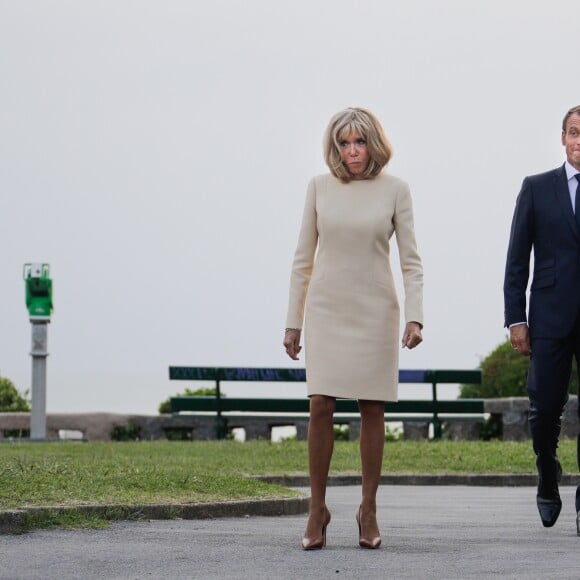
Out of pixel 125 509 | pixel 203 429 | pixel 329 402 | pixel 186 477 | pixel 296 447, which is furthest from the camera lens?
pixel 203 429

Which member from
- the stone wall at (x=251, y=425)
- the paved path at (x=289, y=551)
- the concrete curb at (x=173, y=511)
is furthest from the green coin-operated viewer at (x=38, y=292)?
the paved path at (x=289, y=551)

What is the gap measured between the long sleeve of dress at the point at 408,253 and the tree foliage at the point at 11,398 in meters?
23.1

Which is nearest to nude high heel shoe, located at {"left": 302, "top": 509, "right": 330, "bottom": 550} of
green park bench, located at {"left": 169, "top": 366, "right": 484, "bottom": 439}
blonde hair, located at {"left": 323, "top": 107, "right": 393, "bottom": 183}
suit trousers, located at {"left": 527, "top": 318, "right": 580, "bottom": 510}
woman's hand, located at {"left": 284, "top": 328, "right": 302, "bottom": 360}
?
woman's hand, located at {"left": 284, "top": 328, "right": 302, "bottom": 360}

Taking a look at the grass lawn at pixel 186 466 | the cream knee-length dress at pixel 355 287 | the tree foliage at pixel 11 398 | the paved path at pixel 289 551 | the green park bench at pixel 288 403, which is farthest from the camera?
the tree foliage at pixel 11 398

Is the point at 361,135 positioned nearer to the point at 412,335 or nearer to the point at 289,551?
the point at 412,335

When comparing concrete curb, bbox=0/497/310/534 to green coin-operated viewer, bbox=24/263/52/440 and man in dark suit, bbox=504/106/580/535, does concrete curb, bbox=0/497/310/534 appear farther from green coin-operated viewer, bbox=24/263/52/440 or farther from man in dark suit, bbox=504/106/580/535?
green coin-operated viewer, bbox=24/263/52/440

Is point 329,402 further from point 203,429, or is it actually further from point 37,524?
point 203,429

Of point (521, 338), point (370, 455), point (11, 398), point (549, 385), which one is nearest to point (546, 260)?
point (521, 338)

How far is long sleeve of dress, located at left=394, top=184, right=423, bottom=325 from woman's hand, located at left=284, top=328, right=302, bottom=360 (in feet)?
1.76

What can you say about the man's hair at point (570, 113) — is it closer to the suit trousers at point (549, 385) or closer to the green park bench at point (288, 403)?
the suit trousers at point (549, 385)

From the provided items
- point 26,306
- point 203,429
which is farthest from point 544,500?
point 26,306

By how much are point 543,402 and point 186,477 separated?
3551 millimetres

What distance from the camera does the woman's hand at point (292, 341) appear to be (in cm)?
678

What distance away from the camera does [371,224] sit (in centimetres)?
669
